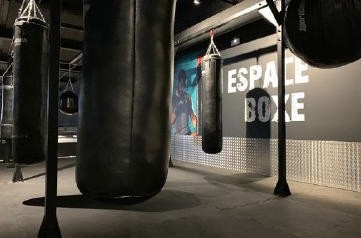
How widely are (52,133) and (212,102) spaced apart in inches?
126

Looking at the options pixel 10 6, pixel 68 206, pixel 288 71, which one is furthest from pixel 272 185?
pixel 10 6

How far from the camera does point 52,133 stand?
2236mm

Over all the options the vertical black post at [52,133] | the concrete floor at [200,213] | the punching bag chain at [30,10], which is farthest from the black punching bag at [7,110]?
the vertical black post at [52,133]

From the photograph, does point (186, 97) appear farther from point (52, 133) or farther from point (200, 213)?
point (52, 133)

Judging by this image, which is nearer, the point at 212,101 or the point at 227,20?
the point at 212,101

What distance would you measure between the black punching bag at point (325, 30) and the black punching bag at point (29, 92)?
2383mm

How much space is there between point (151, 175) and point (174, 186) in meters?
3.23

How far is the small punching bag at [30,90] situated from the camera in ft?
10.1

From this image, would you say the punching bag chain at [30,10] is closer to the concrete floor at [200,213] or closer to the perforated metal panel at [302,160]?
the concrete floor at [200,213]

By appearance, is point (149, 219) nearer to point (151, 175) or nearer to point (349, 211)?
point (151, 175)

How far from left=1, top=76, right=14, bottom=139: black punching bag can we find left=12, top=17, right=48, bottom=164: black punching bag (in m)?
2.24

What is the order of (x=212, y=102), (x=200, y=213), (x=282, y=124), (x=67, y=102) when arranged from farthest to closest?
(x=67, y=102) → (x=212, y=102) → (x=282, y=124) → (x=200, y=213)

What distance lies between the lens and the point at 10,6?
6.33 meters

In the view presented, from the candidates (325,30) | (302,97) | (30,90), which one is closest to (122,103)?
(325,30)
